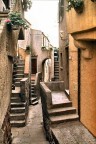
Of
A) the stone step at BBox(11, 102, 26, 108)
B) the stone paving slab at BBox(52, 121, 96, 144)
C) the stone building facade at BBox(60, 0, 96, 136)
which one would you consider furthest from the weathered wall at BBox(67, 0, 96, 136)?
the stone step at BBox(11, 102, 26, 108)

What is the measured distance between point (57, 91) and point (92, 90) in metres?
4.44

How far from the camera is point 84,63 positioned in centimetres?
894

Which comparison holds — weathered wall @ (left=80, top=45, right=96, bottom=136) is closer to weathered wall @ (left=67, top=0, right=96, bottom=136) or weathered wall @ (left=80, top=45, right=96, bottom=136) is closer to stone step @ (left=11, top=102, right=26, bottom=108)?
weathered wall @ (left=67, top=0, right=96, bottom=136)

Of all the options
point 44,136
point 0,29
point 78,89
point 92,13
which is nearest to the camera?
point 92,13

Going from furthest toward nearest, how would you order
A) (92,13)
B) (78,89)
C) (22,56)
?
(22,56), (78,89), (92,13)

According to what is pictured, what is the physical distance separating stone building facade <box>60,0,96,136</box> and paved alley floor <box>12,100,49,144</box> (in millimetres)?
2288

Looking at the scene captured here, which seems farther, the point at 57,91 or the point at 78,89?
the point at 57,91

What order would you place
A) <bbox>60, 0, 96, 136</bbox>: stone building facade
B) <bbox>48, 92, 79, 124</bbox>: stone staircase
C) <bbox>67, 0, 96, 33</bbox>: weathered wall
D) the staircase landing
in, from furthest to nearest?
the staircase landing
<bbox>48, 92, 79, 124</bbox>: stone staircase
<bbox>60, 0, 96, 136</bbox>: stone building facade
<bbox>67, 0, 96, 33</bbox>: weathered wall

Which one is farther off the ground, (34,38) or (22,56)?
(34,38)

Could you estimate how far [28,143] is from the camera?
10.3 m

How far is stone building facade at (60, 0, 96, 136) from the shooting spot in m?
6.49

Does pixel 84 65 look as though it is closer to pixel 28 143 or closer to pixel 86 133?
pixel 86 133

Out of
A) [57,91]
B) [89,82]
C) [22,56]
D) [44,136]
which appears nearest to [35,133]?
[44,136]

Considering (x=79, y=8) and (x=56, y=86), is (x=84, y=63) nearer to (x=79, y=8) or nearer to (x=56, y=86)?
(x=79, y=8)
